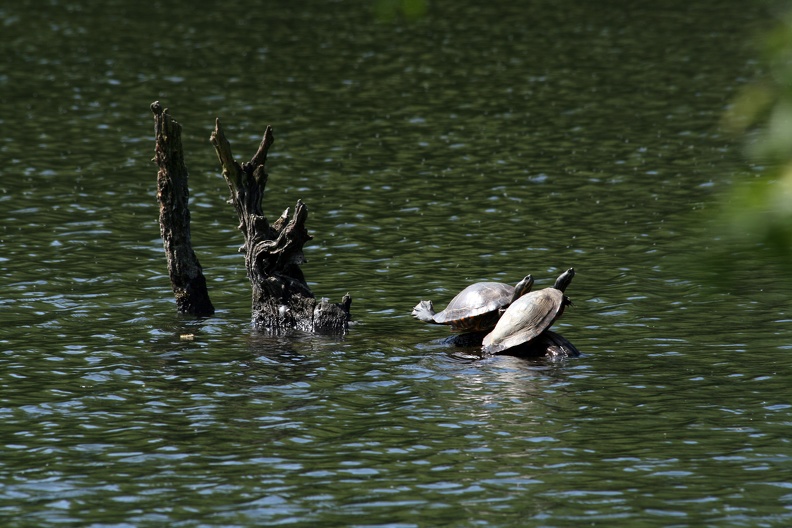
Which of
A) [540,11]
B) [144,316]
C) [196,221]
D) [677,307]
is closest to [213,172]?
[196,221]

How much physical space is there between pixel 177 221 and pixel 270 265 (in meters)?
1.93

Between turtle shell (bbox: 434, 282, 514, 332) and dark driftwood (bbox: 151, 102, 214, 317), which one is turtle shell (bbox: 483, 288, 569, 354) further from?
dark driftwood (bbox: 151, 102, 214, 317)

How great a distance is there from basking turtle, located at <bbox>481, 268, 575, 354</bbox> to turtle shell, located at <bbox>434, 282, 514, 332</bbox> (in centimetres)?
24

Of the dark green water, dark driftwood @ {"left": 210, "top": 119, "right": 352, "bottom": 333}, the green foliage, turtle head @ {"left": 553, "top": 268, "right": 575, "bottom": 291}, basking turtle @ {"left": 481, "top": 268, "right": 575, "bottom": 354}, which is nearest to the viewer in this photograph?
the green foliage

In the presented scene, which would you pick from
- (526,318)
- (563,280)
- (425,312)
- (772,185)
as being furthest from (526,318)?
(772,185)

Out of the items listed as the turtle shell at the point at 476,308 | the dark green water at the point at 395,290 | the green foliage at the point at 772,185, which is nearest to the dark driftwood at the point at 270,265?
the dark green water at the point at 395,290

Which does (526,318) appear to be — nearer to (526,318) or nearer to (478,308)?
(526,318)

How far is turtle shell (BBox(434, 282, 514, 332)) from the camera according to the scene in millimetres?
17797

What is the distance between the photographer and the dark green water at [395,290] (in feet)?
40.4

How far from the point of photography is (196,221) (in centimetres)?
2700

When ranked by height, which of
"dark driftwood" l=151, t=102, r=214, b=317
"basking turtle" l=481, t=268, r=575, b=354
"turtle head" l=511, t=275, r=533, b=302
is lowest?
"basking turtle" l=481, t=268, r=575, b=354

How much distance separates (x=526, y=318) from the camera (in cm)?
1731

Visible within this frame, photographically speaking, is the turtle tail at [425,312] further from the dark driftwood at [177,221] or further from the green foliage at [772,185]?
the green foliage at [772,185]

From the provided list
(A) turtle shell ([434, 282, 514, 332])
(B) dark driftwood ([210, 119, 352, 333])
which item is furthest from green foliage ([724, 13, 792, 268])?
(B) dark driftwood ([210, 119, 352, 333])
